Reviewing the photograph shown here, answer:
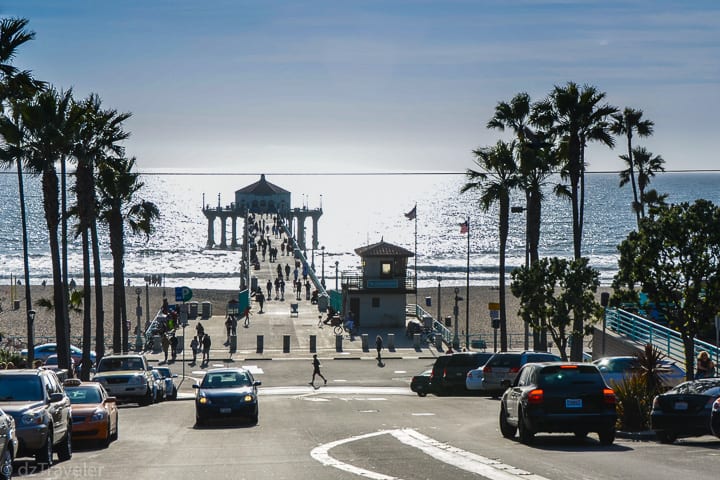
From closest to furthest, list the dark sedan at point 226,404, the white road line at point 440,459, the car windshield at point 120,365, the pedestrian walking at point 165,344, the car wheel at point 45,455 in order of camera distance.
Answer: the white road line at point 440,459, the car wheel at point 45,455, the dark sedan at point 226,404, the car windshield at point 120,365, the pedestrian walking at point 165,344

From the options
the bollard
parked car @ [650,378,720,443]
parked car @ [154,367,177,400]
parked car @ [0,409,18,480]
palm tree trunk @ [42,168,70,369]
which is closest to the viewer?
parked car @ [0,409,18,480]

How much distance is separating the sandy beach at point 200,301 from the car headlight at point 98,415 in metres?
44.1

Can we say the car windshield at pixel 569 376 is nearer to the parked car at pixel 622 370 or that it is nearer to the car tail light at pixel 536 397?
the car tail light at pixel 536 397

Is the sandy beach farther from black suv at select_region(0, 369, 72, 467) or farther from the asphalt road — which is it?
black suv at select_region(0, 369, 72, 467)

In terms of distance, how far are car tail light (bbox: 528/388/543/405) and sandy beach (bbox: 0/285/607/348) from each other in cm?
4533

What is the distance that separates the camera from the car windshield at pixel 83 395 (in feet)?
69.6

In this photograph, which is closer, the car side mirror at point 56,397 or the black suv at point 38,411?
the black suv at point 38,411

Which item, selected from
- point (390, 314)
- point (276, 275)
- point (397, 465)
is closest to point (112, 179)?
point (390, 314)

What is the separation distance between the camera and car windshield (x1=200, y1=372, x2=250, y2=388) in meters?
26.9

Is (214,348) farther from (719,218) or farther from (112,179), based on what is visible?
(719,218)

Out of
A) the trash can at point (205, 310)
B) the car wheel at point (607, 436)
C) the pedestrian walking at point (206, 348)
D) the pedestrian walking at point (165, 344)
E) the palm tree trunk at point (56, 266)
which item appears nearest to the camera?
the car wheel at point (607, 436)

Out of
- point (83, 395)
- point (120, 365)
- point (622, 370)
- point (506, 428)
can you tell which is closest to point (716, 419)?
point (506, 428)

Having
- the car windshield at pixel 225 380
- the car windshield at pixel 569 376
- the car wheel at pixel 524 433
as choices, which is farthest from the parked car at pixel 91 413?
the car windshield at pixel 569 376

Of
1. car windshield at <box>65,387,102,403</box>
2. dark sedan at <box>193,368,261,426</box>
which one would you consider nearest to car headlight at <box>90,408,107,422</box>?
car windshield at <box>65,387,102,403</box>
